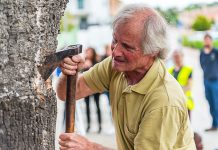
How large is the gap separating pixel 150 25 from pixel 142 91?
1.05 feet

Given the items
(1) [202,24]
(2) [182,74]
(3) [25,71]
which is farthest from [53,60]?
(1) [202,24]

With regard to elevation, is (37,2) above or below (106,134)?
above

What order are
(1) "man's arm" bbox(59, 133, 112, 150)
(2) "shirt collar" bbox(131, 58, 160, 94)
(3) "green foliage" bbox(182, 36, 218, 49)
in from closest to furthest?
(1) "man's arm" bbox(59, 133, 112, 150) → (2) "shirt collar" bbox(131, 58, 160, 94) → (3) "green foliage" bbox(182, 36, 218, 49)

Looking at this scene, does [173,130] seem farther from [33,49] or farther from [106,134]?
[106,134]

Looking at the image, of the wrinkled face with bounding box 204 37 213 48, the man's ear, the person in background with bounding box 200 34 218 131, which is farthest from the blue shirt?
the man's ear

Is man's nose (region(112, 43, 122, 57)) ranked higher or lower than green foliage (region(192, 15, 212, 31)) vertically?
higher

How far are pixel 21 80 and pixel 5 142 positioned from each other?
238mm

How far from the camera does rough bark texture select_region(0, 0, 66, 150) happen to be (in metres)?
2.05

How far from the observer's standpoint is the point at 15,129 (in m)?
2.13

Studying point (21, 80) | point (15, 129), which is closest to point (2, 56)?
point (21, 80)

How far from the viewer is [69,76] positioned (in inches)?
106

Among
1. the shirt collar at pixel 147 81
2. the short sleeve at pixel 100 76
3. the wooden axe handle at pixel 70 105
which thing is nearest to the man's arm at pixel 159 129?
the shirt collar at pixel 147 81

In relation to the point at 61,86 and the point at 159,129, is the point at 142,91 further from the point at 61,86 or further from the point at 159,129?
the point at 61,86

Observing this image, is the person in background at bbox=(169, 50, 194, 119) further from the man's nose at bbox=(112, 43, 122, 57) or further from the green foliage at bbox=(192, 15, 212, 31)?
the green foliage at bbox=(192, 15, 212, 31)
